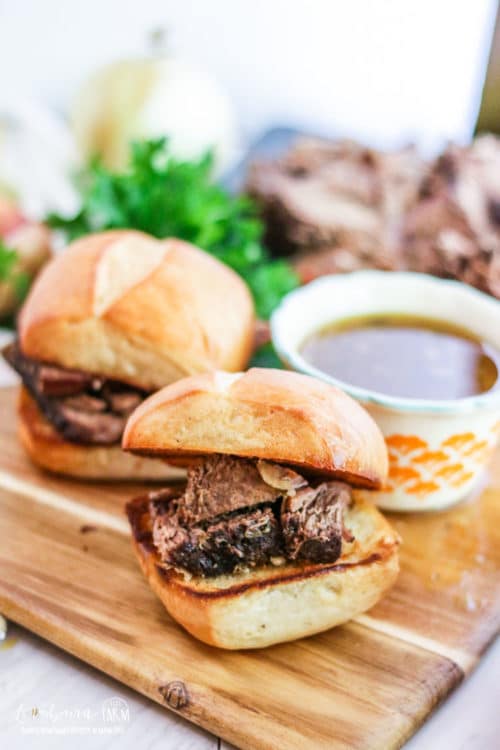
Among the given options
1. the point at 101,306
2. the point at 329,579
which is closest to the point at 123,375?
the point at 101,306

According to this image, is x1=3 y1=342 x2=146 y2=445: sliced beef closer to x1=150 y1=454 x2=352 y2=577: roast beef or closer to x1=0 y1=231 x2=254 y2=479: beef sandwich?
x1=0 y1=231 x2=254 y2=479: beef sandwich

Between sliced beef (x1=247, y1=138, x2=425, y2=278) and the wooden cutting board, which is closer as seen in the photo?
the wooden cutting board

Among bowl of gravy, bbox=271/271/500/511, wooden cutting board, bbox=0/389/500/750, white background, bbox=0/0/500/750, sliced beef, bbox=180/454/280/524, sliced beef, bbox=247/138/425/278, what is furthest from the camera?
white background, bbox=0/0/500/750

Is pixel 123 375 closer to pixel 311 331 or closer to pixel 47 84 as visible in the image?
pixel 311 331

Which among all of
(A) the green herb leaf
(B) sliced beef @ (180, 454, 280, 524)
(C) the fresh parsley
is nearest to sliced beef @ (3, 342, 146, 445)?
(B) sliced beef @ (180, 454, 280, 524)

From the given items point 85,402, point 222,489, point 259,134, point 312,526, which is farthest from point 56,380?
point 259,134

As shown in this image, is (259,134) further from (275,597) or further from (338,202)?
(275,597)

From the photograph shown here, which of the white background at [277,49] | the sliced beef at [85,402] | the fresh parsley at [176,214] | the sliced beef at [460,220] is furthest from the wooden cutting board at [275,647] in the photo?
the white background at [277,49]
